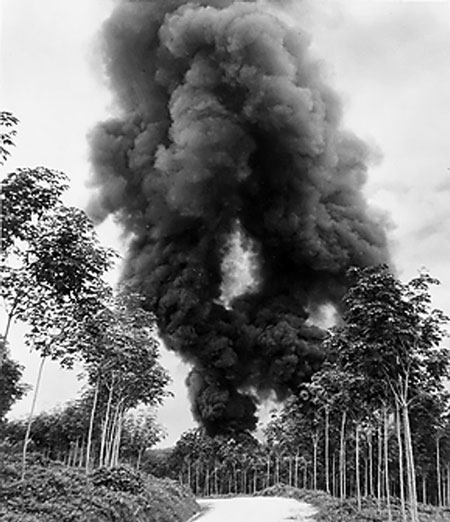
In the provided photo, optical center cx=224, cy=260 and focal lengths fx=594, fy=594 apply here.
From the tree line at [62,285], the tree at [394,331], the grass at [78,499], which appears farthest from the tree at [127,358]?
the tree at [394,331]

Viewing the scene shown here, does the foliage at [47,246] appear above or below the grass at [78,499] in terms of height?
above

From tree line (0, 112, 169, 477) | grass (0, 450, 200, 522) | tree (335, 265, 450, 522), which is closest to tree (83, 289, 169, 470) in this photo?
tree line (0, 112, 169, 477)

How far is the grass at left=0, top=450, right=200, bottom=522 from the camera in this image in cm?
1030

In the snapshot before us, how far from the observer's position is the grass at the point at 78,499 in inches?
405

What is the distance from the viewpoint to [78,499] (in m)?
11.5

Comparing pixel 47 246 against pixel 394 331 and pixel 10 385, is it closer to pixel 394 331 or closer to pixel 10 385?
pixel 394 331

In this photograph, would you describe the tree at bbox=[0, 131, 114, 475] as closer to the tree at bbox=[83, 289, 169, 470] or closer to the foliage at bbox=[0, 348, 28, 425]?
the tree at bbox=[83, 289, 169, 470]

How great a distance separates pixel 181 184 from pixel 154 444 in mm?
20005

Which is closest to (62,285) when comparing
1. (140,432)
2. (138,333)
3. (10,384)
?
(138,333)

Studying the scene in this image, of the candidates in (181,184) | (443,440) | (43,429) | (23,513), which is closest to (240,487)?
(43,429)

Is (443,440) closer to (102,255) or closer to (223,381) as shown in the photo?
(223,381)

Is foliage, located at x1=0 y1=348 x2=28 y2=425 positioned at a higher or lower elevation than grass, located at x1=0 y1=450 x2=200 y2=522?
higher

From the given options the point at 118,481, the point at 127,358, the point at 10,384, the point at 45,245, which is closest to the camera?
the point at 45,245

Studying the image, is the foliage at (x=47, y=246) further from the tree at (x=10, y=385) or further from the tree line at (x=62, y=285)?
the tree at (x=10, y=385)
